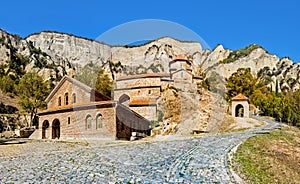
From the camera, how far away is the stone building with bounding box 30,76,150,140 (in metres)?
23.6

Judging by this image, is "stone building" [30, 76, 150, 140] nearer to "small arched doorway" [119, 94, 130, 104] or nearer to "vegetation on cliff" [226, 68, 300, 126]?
"small arched doorway" [119, 94, 130, 104]

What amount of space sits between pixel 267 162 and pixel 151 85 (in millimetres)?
27357

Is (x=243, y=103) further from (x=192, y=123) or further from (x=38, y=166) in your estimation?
(x=38, y=166)

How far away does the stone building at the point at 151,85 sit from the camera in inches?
1408

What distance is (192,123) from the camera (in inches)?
1144

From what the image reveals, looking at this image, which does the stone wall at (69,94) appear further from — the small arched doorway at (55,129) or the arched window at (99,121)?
the arched window at (99,121)

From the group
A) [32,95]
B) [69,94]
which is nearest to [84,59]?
[32,95]

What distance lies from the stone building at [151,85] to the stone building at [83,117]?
16.6 ft

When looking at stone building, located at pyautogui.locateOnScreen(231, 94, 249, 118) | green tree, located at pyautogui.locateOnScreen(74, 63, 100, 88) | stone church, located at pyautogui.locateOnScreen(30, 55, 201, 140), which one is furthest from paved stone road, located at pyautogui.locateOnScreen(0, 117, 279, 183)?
green tree, located at pyautogui.locateOnScreen(74, 63, 100, 88)

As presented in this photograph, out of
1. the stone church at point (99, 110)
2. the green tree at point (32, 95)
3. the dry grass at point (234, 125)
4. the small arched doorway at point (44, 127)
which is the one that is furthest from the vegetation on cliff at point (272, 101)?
the green tree at point (32, 95)

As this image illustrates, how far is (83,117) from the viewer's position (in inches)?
971

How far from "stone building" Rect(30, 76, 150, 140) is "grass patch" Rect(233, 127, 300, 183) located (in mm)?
11903

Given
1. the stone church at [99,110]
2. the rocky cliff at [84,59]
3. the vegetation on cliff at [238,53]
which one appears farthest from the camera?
the vegetation on cliff at [238,53]

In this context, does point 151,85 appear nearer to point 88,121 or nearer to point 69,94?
point 69,94
